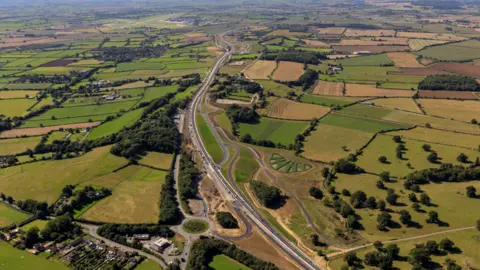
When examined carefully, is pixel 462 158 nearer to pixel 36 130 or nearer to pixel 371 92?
pixel 371 92

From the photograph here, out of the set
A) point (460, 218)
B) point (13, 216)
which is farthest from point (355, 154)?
point (13, 216)

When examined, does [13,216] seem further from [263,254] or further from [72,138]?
[263,254]

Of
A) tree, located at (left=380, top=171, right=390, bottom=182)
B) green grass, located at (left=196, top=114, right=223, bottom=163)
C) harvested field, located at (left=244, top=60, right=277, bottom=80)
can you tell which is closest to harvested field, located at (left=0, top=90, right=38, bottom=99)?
green grass, located at (left=196, top=114, right=223, bottom=163)

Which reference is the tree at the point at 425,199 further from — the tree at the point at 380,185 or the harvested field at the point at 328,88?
the harvested field at the point at 328,88

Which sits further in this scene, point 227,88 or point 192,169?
point 227,88

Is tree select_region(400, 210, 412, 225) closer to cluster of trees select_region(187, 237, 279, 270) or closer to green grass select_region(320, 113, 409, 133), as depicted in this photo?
cluster of trees select_region(187, 237, 279, 270)

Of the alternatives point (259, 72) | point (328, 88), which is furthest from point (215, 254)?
point (259, 72)
